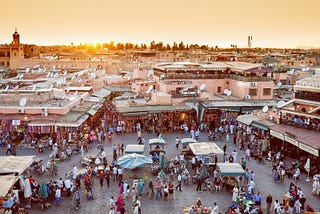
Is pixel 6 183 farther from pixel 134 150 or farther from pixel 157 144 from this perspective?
pixel 157 144

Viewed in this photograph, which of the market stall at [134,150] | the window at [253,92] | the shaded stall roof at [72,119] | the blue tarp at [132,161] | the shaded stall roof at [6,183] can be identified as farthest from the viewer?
the window at [253,92]

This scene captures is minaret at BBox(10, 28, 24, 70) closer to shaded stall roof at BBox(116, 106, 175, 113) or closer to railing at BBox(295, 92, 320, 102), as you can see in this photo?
shaded stall roof at BBox(116, 106, 175, 113)

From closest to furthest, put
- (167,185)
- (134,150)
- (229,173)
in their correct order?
(167,185)
(229,173)
(134,150)

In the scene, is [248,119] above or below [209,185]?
above

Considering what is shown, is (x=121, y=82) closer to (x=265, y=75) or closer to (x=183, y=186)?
(x=265, y=75)

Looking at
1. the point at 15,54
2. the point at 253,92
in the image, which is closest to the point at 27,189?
the point at 253,92

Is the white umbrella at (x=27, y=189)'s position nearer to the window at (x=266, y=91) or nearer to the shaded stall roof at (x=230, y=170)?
the shaded stall roof at (x=230, y=170)

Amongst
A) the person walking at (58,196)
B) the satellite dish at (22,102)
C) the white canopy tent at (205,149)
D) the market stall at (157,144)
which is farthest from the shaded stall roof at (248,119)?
the satellite dish at (22,102)

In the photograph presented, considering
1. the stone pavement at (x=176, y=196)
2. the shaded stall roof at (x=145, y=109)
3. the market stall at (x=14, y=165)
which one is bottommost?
the stone pavement at (x=176, y=196)

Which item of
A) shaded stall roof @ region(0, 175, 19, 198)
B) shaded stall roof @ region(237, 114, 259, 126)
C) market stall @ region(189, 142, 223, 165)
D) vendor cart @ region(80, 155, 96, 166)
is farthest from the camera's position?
shaded stall roof @ region(237, 114, 259, 126)

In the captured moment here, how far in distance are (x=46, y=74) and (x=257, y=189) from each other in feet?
116

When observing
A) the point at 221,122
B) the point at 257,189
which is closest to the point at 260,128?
the point at 221,122

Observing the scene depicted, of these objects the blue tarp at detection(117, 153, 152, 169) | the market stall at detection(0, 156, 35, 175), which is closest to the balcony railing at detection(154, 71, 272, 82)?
the blue tarp at detection(117, 153, 152, 169)

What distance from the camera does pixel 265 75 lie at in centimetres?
3612
